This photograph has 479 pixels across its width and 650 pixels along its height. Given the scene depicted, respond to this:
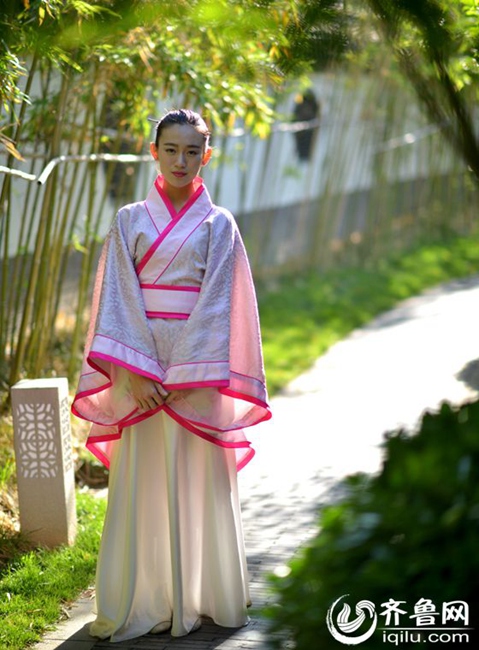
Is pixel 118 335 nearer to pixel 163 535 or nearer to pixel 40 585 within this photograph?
pixel 163 535

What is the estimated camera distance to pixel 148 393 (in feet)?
12.4

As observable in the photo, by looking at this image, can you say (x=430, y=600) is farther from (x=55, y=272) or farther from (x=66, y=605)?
(x=55, y=272)

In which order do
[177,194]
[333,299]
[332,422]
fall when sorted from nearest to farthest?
[177,194]
[332,422]
[333,299]

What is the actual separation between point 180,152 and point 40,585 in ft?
5.86

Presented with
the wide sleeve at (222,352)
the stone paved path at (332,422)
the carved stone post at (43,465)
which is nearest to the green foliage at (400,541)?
the stone paved path at (332,422)

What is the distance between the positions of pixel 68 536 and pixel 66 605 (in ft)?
1.99

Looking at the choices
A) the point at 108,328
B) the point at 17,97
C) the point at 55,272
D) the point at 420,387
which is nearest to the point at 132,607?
the point at 108,328

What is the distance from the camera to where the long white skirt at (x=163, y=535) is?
12.6 ft

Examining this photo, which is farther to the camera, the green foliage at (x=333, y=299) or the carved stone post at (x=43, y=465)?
the green foliage at (x=333, y=299)

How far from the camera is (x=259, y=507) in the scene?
553cm

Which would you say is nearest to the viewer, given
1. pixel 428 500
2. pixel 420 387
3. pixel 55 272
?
pixel 428 500

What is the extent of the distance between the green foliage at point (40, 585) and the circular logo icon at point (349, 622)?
2.06 metres

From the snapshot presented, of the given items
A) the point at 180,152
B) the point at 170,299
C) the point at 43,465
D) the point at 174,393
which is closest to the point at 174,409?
the point at 174,393

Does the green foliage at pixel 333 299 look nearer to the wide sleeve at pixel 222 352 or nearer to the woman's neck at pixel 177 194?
the wide sleeve at pixel 222 352
